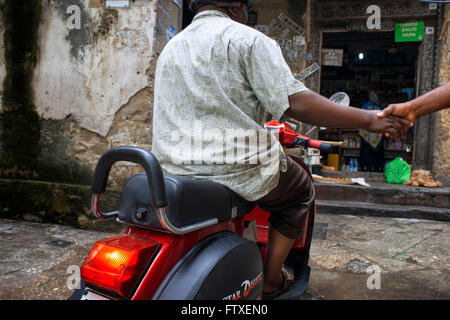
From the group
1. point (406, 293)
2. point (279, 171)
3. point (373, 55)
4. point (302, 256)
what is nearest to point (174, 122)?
point (279, 171)

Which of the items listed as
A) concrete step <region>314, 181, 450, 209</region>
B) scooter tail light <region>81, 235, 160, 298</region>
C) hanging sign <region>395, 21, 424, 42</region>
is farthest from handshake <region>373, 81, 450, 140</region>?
hanging sign <region>395, 21, 424, 42</region>

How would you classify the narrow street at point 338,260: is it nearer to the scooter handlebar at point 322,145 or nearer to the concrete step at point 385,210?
the concrete step at point 385,210

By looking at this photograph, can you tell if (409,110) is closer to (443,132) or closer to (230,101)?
(230,101)


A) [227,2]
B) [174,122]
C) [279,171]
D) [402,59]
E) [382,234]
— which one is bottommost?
[382,234]

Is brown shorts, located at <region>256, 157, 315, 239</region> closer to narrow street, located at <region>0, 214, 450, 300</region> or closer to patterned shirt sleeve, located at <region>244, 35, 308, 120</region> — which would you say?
patterned shirt sleeve, located at <region>244, 35, 308, 120</region>

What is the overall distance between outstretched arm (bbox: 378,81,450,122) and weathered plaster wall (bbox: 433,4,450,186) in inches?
182

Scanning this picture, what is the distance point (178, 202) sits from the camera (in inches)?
38.4

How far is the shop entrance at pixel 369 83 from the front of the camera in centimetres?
723

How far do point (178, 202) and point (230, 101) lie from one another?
412 mm

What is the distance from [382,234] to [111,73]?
3.02m

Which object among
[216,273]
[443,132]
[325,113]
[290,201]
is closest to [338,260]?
[290,201]

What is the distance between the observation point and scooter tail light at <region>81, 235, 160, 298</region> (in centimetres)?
92

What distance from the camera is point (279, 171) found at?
4.33ft
